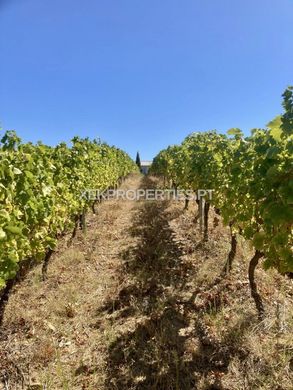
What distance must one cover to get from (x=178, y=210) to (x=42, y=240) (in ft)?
25.4

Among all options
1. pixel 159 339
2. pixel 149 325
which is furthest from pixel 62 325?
pixel 159 339

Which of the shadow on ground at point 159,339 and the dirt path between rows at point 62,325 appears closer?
the shadow on ground at point 159,339

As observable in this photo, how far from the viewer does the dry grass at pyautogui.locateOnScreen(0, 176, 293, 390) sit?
382cm

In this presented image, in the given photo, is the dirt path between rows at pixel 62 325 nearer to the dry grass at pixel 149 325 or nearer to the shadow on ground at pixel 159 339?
the dry grass at pixel 149 325

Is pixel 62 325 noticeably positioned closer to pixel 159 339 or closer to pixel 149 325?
pixel 149 325

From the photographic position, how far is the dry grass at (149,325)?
3824 millimetres

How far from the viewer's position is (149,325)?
4.84m

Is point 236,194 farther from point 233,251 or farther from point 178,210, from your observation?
point 178,210

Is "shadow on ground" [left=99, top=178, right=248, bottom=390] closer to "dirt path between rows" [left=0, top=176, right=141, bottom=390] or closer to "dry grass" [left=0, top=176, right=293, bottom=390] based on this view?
"dry grass" [left=0, top=176, right=293, bottom=390]

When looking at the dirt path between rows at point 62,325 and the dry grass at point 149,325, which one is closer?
the dry grass at point 149,325

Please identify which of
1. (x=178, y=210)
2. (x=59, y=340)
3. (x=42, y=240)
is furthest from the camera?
(x=178, y=210)

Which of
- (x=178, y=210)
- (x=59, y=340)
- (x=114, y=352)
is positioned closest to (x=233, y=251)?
(x=114, y=352)

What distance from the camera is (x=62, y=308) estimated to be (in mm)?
5398

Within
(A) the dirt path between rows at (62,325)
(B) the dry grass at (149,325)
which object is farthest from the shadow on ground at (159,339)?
(A) the dirt path between rows at (62,325)
